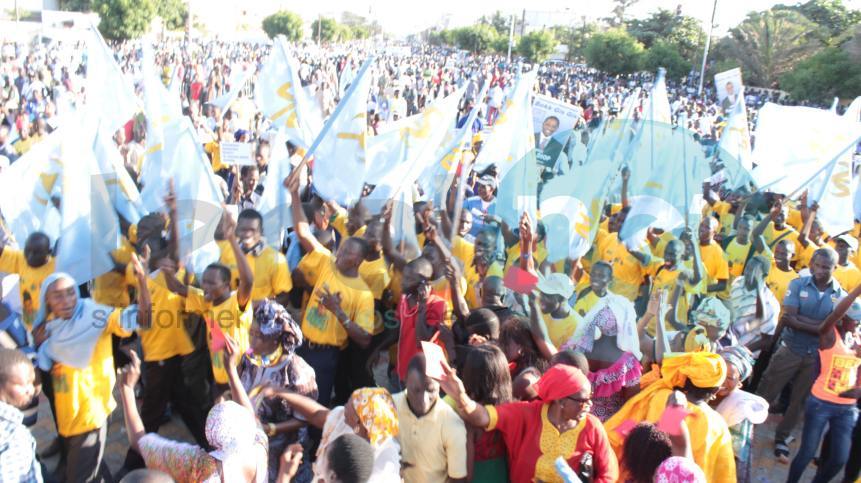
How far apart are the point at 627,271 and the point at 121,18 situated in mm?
39959

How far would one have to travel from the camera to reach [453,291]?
13.8ft

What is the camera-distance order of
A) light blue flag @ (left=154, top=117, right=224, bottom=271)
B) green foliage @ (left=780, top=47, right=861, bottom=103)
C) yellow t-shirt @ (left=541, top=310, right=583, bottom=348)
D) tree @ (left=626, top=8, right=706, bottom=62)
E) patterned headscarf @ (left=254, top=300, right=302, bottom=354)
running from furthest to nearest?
1. tree @ (left=626, top=8, right=706, bottom=62)
2. green foliage @ (left=780, top=47, right=861, bottom=103)
3. light blue flag @ (left=154, top=117, right=224, bottom=271)
4. yellow t-shirt @ (left=541, top=310, right=583, bottom=348)
5. patterned headscarf @ (left=254, top=300, right=302, bottom=354)

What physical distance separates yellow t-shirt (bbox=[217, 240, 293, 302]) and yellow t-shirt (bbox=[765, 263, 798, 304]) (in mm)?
3652

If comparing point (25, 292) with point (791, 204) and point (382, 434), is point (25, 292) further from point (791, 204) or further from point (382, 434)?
point (791, 204)

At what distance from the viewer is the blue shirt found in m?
4.91

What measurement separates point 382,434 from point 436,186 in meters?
3.67

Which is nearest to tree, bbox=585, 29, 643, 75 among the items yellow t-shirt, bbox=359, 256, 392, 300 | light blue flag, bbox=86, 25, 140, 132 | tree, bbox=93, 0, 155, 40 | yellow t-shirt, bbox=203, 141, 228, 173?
tree, bbox=93, 0, 155, 40

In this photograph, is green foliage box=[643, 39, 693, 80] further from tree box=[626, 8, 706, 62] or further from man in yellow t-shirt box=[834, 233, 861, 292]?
man in yellow t-shirt box=[834, 233, 861, 292]

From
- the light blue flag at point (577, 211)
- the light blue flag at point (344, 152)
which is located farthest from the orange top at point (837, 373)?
the light blue flag at point (344, 152)

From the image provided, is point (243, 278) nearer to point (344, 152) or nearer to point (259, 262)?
point (259, 262)

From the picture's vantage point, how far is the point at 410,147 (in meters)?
6.10

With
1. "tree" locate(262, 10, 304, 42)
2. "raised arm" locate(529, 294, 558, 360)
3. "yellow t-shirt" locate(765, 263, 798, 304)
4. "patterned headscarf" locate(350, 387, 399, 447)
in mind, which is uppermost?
"tree" locate(262, 10, 304, 42)

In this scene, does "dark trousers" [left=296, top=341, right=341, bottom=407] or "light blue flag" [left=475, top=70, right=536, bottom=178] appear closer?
"dark trousers" [left=296, top=341, right=341, bottom=407]

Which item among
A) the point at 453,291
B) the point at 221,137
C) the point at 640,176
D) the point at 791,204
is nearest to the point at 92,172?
the point at 453,291
